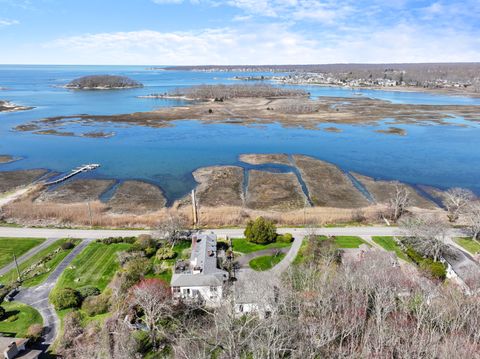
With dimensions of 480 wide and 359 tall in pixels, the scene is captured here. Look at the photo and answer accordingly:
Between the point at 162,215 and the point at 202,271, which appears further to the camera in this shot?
the point at 162,215

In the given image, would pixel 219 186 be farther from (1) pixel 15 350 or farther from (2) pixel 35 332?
(1) pixel 15 350

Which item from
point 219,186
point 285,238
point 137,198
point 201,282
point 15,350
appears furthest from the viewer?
point 219,186

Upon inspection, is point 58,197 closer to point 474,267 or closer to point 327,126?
point 474,267

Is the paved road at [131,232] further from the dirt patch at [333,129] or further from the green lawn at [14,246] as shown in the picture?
the dirt patch at [333,129]

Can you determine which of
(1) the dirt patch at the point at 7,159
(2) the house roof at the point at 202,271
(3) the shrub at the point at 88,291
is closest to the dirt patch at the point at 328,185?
(2) the house roof at the point at 202,271

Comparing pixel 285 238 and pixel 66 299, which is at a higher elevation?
pixel 285 238

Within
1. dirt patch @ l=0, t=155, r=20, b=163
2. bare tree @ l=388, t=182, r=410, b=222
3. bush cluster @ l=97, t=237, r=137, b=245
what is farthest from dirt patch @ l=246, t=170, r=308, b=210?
dirt patch @ l=0, t=155, r=20, b=163

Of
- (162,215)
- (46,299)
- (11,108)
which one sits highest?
(11,108)

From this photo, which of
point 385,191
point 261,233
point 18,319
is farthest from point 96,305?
point 385,191
